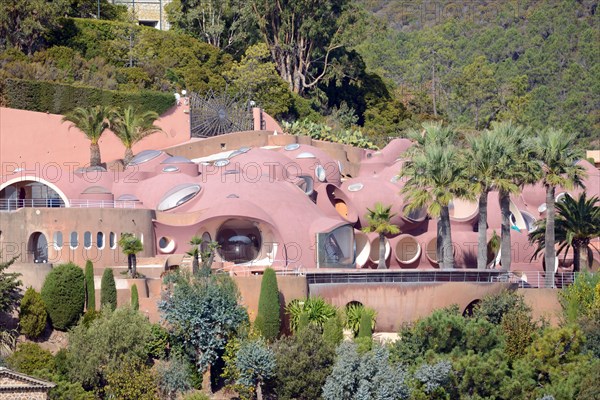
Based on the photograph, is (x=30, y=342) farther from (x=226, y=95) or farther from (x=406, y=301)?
(x=226, y=95)

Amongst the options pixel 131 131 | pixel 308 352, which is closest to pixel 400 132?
pixel 131 131

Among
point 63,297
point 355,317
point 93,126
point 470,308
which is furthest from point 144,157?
point 470,308

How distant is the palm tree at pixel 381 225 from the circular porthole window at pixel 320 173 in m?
5.23

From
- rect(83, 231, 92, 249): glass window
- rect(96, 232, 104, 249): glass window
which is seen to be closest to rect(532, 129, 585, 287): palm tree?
rect(96, 232, 104, 249): glass window

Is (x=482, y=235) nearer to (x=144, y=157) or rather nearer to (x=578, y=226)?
(x=578, y=226)

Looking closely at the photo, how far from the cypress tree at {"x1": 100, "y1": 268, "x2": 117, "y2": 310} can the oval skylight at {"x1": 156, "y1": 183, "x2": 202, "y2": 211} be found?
8084 mm

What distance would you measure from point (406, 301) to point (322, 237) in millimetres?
6355

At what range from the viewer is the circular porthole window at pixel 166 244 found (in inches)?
2384

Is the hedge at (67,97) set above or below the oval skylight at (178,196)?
above

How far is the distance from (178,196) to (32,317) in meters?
11.7

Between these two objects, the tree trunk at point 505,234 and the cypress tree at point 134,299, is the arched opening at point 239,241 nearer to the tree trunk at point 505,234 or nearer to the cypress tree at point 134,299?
the cypress tree at point 134,299

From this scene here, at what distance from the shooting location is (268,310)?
176 ft

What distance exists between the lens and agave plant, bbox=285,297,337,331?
179 ft

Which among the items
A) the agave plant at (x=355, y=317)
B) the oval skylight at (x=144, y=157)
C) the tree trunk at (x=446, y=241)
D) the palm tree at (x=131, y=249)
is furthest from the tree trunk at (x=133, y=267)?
the tree trunk at (x=446, y=241)
